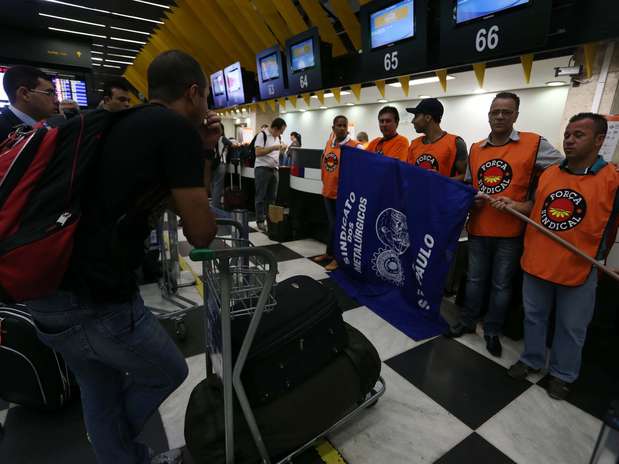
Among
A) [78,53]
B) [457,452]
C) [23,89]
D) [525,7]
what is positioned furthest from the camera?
[78,53]

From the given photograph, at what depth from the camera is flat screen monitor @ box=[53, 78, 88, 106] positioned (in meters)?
7.36

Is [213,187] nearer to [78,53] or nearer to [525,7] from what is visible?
[525,7]

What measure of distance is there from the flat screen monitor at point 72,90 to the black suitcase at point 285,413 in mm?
8582

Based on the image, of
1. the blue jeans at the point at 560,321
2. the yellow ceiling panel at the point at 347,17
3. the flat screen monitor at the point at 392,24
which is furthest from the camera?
the yellow ceiling panel at the point at 347,17

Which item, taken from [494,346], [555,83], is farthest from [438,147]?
[555,83]

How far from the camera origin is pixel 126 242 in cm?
91

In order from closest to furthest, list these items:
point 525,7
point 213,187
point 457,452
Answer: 1. point 457,452
2. point 525,7
3. point 213,187

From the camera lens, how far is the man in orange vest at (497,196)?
1.98 metres

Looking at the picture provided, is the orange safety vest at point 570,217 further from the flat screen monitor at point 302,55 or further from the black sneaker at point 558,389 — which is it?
the flat screen monitor at point 302,55

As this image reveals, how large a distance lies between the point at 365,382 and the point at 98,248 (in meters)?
1.25

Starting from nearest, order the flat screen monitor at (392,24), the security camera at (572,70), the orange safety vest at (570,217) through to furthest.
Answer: the orange safety vest at (570,217) < the security camera at (572,70) < the flat screen monitor at (392,24)

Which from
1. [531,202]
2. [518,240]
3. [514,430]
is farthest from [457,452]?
[531,202]

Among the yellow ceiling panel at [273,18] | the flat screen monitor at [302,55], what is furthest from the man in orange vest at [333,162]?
the yellow ceiling panel at [273,18]

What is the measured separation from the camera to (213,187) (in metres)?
5.61
